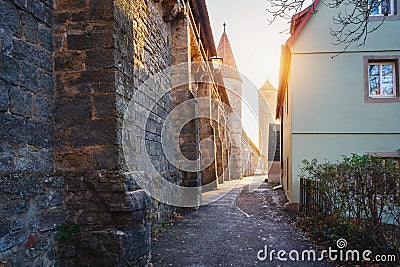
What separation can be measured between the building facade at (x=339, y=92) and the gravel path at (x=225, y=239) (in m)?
2.17

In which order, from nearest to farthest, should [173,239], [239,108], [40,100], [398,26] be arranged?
[40,100]
[173,239]
[398,26]
[239,108]

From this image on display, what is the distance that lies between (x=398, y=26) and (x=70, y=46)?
354 inches

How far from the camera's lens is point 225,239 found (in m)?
5.80

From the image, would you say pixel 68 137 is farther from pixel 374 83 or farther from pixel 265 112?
pixel 265 112

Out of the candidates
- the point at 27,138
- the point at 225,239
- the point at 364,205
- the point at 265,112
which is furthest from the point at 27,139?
the point at 265,112

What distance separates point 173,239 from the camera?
226 inches

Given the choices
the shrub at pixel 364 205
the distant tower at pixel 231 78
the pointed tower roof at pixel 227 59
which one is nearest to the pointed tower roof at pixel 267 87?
the distant tower at pixel 231 78

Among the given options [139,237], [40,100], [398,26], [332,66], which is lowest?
[139,237]

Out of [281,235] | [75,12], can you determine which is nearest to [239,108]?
[281,235]

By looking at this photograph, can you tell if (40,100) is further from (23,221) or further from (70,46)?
(23,221)

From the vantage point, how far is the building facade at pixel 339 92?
8.97m

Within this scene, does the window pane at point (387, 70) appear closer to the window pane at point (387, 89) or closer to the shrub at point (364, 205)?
the window pane at point (387, 89)

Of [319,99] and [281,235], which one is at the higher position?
[319,99]

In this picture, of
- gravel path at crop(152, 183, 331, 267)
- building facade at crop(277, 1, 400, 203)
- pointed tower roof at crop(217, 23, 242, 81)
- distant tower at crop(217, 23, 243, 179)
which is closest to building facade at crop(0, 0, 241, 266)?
gravel path at crop(152, 183, 331, 267)
